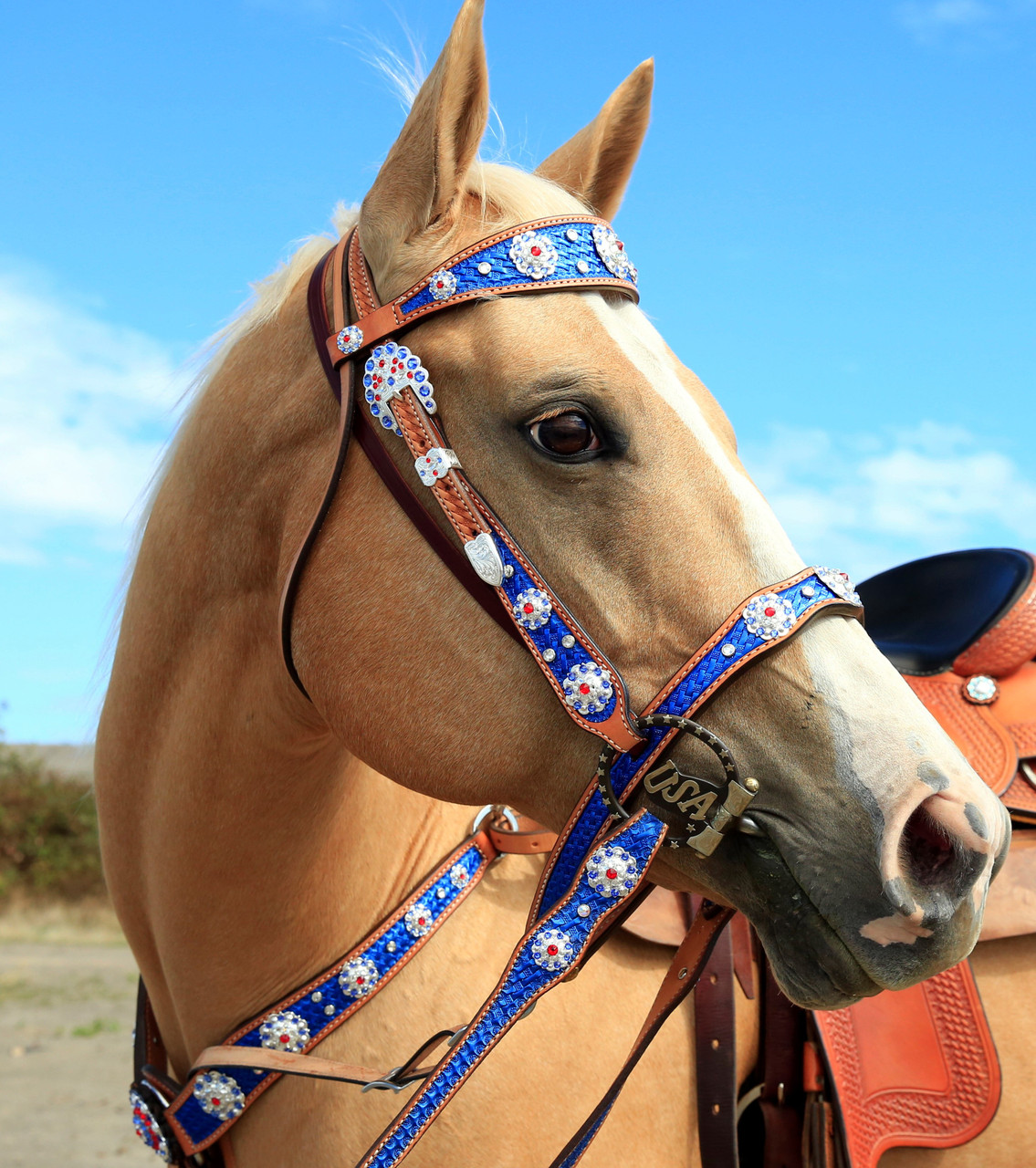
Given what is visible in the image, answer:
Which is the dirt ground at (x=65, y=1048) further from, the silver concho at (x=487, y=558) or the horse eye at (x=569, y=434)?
the horse eye at (x=569, y=434)

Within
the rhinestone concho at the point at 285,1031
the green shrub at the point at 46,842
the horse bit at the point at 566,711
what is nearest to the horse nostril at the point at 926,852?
the horse bit at the point at 566,711

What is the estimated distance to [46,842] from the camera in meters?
14.2

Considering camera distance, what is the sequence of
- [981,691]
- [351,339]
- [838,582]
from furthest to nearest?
→ [981,691]
[351,339]
[838,582]

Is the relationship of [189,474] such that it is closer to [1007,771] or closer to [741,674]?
[741,674]

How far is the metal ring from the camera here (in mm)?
1969

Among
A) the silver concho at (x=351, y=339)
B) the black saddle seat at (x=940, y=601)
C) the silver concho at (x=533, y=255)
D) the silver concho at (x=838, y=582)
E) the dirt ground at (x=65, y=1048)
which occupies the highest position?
the silver concho at (x=533, y=255)

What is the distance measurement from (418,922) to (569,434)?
101 cm

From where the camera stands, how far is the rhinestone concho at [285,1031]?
180 centimetres

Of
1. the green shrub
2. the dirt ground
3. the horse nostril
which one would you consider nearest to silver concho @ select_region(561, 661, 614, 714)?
the horse nostril

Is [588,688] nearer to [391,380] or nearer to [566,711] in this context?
[566,711]

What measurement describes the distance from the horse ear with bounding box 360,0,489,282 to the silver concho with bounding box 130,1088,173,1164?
1767mm

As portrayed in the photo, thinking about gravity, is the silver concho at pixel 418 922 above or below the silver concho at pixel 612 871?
below

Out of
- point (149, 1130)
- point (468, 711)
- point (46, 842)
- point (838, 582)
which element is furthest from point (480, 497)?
point (46, 842)

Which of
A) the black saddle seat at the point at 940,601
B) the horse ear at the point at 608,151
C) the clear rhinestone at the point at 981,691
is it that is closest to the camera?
the horse ear at the point at 608,151
